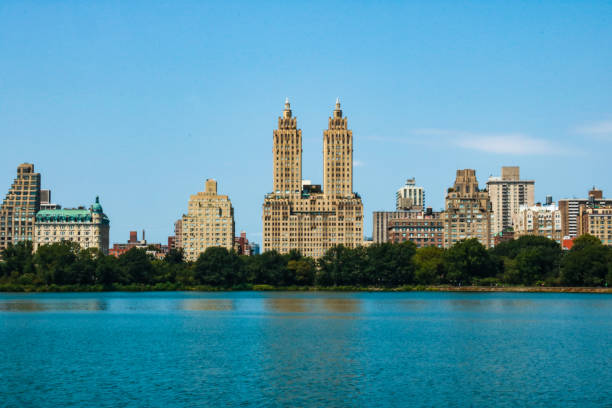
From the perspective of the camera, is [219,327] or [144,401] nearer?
[144,401]

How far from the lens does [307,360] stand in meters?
60.8

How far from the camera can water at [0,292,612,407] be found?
47.5 meters

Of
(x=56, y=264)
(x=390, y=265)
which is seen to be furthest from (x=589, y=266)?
(x=56, y=264)

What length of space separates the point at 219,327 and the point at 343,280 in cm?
11112

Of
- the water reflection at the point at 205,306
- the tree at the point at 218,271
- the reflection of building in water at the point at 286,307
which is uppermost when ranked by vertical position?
the tree at the point at 218,271

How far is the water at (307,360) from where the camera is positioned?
47531mm

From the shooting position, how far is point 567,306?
121812 mm

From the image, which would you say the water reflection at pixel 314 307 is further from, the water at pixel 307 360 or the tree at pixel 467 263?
the tree at pixel 467 263

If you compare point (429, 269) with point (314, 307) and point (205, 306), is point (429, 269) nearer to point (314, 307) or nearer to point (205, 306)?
point (314, 307)

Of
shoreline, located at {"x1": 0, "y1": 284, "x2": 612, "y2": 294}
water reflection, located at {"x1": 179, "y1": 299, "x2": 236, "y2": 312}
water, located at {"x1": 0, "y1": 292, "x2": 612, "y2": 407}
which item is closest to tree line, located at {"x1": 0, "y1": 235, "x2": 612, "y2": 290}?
shoreline, located at {"x1": 0, "y1": 284, "x2": 612, "y2": 294}

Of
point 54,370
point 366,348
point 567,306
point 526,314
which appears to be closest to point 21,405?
point 54,370

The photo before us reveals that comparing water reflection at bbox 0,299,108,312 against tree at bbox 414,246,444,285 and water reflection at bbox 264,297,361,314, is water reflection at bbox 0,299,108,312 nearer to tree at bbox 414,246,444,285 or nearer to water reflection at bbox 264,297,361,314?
water reflection at bbox 264,297,361,314

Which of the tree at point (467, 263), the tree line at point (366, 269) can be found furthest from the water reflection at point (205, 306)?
the tree at point (467, 263)

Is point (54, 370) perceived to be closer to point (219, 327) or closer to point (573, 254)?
point (219, 327)
